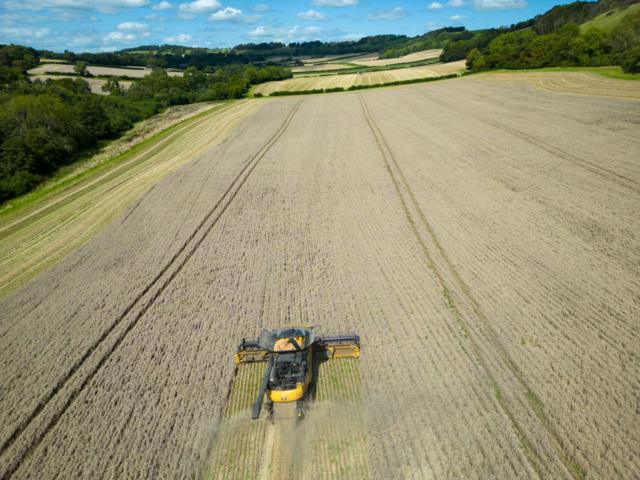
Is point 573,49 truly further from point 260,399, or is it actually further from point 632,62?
point 260,399

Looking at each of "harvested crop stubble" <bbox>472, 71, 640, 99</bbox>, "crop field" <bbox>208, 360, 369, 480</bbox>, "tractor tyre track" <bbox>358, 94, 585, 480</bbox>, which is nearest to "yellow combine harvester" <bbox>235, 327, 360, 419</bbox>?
"crop field" <bbox>208, 360, 369, 480</bbox>

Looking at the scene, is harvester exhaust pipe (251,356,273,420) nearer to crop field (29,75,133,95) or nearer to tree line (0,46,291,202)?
tree line (0,46,291,202)

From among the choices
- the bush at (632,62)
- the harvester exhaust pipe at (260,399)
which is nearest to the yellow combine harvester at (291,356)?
the harvester exhaust pipe at (260,399)

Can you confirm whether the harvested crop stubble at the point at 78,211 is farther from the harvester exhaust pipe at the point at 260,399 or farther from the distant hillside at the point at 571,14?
the distant hillside at the point at 571,14

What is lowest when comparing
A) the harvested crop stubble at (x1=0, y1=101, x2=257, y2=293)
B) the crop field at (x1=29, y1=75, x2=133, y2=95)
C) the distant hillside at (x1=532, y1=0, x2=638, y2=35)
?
the harvested crop stubble at (x1=0, y1=101, x2=257, y2=293)

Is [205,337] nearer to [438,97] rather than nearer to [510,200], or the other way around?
[510,200]

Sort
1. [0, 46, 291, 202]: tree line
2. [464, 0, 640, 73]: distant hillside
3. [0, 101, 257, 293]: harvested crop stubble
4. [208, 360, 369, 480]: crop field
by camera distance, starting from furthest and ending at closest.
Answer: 1. [464, 0, 640, 73]: distant hillside
2. [0, 46, 291, 202]: tree line
3. [0, 101, 257, 293]: harvested crop stubble
4. [208, 360, 369, 480]: crop field

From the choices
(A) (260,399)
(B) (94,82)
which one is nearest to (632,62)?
(A) (260,399)
